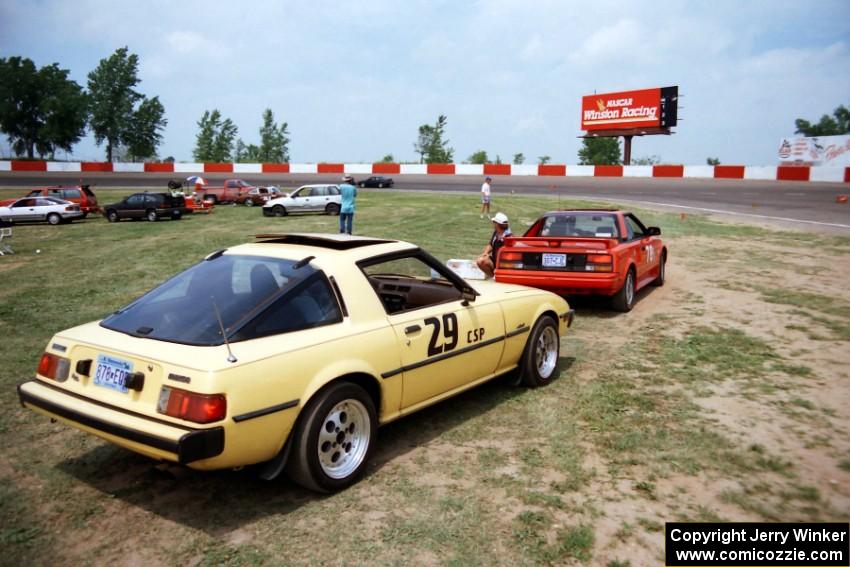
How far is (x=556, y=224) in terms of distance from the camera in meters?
8.61

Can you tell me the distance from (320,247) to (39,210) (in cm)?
2232

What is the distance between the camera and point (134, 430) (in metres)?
3.01

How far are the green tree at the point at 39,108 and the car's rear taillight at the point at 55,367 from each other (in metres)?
77.6

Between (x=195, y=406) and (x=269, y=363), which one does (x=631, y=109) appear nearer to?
(x=269, y=363)

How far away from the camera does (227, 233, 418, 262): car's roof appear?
13.1ft

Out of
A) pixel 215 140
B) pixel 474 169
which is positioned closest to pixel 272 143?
pixel 215 140

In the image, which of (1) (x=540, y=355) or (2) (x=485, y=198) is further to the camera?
(2) (x=485, y=198)

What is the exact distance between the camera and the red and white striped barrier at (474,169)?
42.3 meters

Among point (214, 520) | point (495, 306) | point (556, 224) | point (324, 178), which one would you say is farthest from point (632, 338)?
point (324, 178)

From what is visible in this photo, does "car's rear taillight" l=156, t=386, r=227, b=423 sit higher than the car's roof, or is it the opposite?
the car's roof

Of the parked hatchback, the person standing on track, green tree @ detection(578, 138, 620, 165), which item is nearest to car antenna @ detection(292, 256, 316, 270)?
the person standing on track

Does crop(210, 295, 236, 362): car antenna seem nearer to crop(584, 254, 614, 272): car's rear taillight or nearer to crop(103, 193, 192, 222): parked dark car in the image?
crop(584, 254, 614, 272): car's rear taillight

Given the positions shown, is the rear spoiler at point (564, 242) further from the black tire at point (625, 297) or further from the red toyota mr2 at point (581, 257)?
the black tire at point (625, 297)

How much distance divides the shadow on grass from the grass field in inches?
0.6
